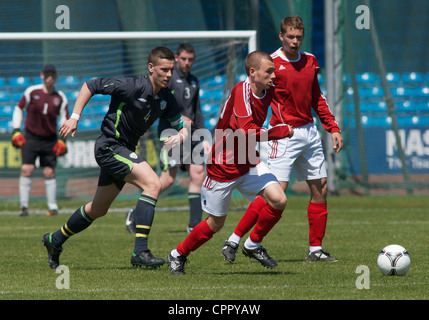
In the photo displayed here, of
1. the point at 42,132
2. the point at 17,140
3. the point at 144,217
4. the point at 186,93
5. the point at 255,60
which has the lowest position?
the point at 144,217

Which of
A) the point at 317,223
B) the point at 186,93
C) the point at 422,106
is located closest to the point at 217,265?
the point at 317,223

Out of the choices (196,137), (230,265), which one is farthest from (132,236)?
(230,265)

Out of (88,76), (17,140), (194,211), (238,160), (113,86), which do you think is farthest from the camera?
(88,76)

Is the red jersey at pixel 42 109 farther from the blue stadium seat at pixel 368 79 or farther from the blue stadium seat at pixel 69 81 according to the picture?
the blue stadium seat at pixel 368 79

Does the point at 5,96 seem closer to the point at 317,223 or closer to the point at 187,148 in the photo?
the point at 187,148

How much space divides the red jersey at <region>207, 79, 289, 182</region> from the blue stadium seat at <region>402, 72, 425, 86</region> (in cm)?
1161

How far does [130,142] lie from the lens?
6.94 metres

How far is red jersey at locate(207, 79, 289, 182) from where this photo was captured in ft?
20.3

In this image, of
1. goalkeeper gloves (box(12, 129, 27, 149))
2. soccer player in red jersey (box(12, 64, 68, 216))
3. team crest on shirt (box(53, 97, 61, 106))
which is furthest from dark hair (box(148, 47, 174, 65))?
team crest on shirt (box(53, 97, 61, 106))

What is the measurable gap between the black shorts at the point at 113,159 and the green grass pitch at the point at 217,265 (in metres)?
0.84

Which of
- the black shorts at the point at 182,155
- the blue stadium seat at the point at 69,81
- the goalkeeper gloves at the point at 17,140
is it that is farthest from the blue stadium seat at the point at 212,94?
the black shorts at the point at 182,155

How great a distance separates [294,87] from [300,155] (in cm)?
68

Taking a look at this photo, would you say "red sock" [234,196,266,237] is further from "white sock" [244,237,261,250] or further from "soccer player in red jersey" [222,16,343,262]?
"white sock" [244,237,261,250]

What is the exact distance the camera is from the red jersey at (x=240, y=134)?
6.20m
